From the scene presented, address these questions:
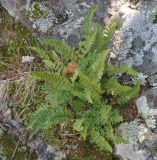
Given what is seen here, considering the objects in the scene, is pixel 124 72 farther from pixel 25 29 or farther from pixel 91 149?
pixel 25 29

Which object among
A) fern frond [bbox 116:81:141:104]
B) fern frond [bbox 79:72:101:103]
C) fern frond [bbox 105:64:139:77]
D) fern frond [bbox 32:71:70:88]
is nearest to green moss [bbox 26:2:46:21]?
fern frond [bbox 32:71:70:88]

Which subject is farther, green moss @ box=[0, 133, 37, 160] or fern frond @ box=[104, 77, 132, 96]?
green moss @ box=[0, 133, 37, 160]

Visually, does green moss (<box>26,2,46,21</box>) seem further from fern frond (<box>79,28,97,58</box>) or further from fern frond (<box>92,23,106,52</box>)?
fern frond (<box>92,23,106,52</box>)

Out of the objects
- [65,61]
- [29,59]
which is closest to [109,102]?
[65,61]

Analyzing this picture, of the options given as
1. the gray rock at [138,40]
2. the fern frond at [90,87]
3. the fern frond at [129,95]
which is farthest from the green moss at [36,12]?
the fern frond at [129,95]

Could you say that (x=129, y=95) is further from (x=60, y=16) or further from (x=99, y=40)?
(x=60, y=16)

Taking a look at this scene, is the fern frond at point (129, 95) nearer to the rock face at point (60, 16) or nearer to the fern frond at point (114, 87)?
the fern frond at point (114, 87)

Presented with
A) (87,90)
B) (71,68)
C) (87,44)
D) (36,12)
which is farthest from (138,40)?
(36,12)
